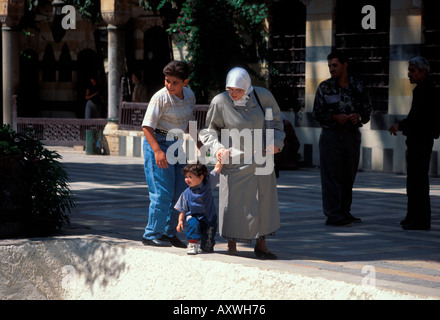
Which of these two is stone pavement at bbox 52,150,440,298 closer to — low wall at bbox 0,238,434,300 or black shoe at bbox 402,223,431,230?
black shoe at bbox 402,223,431,230

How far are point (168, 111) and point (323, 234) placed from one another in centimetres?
231

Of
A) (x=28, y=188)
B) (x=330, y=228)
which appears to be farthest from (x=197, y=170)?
(x=330, y=228)

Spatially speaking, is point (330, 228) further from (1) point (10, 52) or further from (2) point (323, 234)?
(1) point (10, 52)

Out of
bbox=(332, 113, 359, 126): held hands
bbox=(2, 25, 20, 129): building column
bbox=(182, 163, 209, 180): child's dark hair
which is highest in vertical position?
bbox=(2, 25, 20, 129): building column

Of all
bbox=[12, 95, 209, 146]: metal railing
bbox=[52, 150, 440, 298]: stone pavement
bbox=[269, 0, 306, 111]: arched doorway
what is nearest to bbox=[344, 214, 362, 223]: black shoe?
bbox=[52, 150, 440, 298]: stone pavement

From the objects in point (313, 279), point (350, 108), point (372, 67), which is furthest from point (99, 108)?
point (313, 279)

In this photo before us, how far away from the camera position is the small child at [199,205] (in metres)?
8.10

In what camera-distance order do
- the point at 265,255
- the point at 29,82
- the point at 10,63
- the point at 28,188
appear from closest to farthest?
the point at 265,255 < the point at 28,188 < the point at 10,63 < the point at 29,82

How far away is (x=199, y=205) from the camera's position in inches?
321

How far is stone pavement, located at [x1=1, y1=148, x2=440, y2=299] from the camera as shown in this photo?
7195mm

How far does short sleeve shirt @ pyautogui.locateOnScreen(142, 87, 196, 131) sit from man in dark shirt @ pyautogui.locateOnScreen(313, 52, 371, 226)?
94.8 inches

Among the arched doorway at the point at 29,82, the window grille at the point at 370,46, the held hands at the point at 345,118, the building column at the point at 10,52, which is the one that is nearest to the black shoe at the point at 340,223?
the held hands at the point at 345,118

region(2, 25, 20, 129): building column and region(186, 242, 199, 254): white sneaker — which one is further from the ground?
region(2, 25, 20, 129): building column

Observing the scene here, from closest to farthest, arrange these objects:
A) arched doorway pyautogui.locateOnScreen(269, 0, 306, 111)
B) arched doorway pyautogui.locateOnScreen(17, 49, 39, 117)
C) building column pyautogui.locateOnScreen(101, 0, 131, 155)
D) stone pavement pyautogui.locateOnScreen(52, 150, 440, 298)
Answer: stone pavement pyautogui.locateOnScreen(52, 150, 440, 298) → arched doorway pyautogui.locateOnScreen(269, 0, 306, 111) → building column pyautogui.locateOnScreen(101, 0, 131, 155) → arched doorway pyautogui.locateOnScreen(17, 49, 39, 117)
